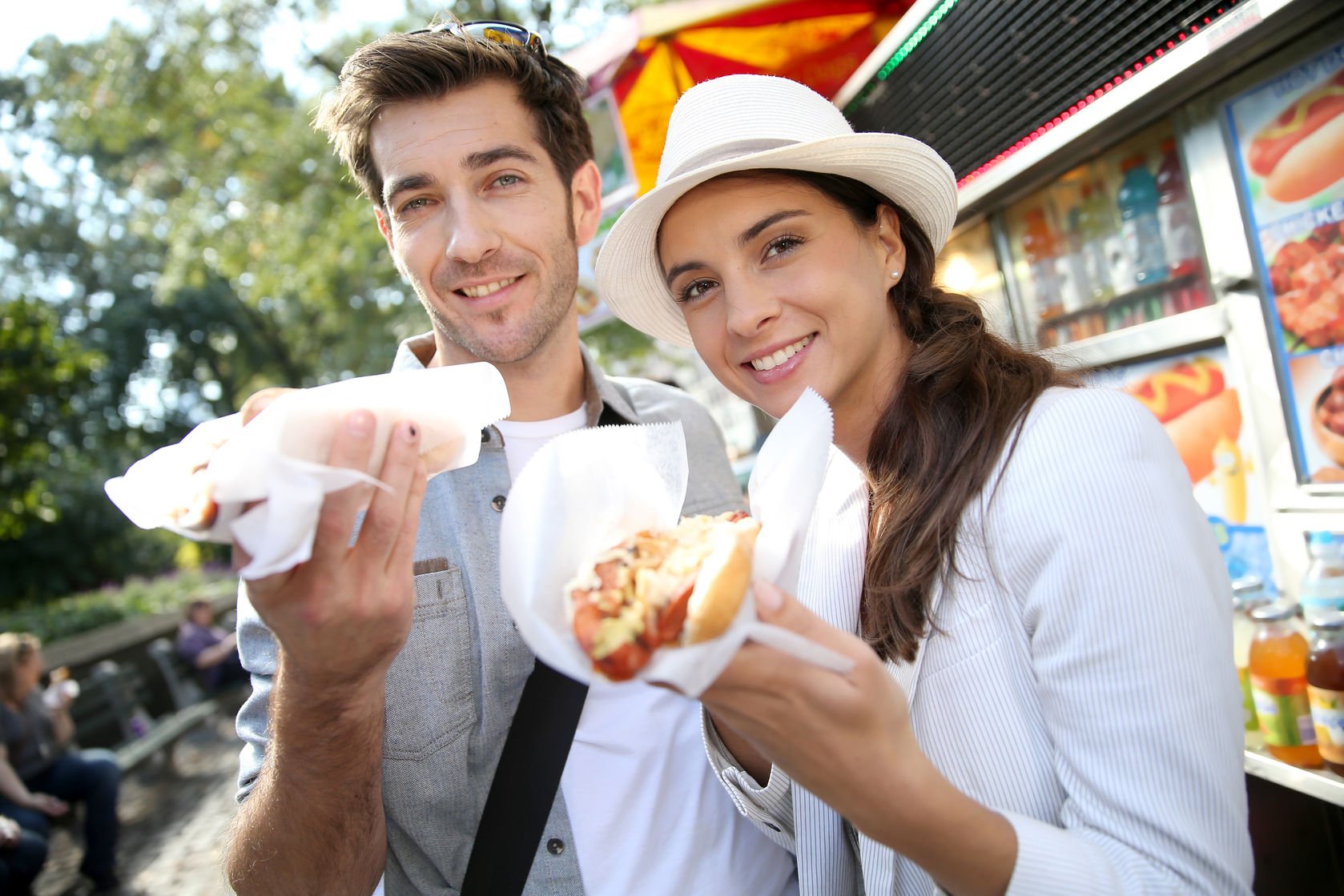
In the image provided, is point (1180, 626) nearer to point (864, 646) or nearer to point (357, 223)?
point (864, 646)

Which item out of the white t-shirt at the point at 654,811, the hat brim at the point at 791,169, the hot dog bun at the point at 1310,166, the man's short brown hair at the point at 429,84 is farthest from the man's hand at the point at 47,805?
the hot dog bun at the point at 1310,166

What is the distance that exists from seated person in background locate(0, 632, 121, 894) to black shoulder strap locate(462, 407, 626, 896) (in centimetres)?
590

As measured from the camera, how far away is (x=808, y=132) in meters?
1.97

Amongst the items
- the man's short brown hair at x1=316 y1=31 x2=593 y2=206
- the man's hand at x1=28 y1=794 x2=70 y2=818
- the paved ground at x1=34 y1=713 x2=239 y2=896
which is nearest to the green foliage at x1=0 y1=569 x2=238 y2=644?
the paved ground at x1=34 y1=713 x2=239 y2=896

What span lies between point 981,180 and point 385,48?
239 cm

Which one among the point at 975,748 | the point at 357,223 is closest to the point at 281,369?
the point at 357,223

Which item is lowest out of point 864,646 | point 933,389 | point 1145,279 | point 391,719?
point 391,719

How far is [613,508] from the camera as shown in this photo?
145 centimetres

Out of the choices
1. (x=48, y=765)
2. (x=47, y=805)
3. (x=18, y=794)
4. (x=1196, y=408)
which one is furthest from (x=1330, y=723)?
(x=48, y=765)

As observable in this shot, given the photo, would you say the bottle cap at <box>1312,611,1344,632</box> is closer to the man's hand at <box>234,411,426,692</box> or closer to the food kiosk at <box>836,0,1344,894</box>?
the food kiosk at <box>836,0,1344,894</box>

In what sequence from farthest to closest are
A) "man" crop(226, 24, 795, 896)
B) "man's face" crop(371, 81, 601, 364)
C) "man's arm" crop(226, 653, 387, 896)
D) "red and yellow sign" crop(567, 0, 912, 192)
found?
"red and yellow sign" crop(567, 0, 912, 192) < "man's face" crop(371, 81, 601, 364) < "man's arm" crop(226, 653, 387, 896) < "man" crop(226, 24, 795, 896)

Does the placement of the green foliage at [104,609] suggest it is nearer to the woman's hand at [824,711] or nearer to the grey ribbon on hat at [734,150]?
the grey ribbon on hat at [734,150]

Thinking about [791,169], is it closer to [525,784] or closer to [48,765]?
[525,784]

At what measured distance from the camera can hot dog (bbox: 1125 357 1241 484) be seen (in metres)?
2.99
